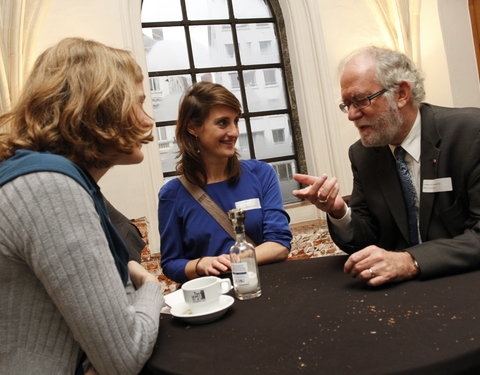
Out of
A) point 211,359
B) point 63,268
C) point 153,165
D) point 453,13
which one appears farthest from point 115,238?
point 453,13

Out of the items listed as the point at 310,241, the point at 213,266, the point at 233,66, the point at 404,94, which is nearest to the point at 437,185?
the point at 404,94

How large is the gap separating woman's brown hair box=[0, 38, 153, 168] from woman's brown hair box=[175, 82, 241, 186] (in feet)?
3.82

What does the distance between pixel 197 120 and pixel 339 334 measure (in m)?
1.68

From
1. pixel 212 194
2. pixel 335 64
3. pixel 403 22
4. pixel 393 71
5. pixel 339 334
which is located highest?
pixel 403 22

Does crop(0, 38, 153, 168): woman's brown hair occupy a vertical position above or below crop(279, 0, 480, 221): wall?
below

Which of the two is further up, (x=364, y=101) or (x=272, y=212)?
(x=364, y=101)

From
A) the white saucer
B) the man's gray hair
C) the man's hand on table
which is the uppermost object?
the man's gray hair

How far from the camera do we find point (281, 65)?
5.32 metres

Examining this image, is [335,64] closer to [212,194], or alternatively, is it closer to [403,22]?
[403,22]

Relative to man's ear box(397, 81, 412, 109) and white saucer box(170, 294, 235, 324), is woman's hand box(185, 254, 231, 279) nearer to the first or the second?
white saucer box(170, 294, 235, 324)

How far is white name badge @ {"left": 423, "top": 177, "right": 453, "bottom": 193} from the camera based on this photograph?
5.41 feet

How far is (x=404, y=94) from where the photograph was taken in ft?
6.16

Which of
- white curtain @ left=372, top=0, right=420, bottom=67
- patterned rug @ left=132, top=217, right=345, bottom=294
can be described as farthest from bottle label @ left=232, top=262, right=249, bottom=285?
white curtain @ left=372, top=0, right=420, bottom=67

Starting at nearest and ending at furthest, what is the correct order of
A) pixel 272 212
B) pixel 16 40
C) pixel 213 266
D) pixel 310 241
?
pixel 213 266
pixel 272 212
pixel 16 40
pixel 310 241
